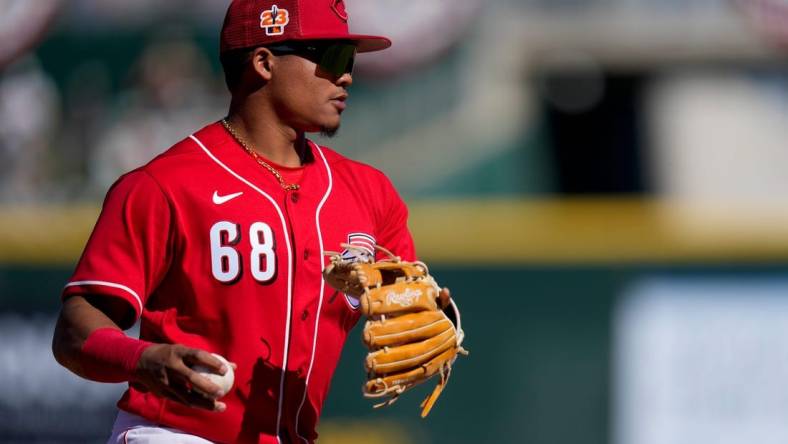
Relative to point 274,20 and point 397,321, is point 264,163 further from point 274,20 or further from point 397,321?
point 397,321

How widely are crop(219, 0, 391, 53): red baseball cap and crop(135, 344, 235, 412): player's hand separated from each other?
2.60 feet

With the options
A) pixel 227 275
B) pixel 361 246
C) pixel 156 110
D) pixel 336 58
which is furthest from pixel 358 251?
pixel 156 110

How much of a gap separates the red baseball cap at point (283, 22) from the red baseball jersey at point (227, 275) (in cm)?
25

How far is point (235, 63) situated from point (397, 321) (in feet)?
2.30

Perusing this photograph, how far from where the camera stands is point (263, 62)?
9.80 ft

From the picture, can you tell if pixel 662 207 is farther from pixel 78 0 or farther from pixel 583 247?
pixel 78 0

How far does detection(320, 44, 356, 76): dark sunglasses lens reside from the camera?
9.73 ft

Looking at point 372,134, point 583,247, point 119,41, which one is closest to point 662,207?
point 583,247

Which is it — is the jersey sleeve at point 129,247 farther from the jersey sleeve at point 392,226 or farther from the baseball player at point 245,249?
the jersey sleeve at point 392,226

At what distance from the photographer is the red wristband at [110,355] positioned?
254 centimetres

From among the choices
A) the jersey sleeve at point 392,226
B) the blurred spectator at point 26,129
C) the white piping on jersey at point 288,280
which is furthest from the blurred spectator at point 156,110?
the white piping on jersey at point 288,280

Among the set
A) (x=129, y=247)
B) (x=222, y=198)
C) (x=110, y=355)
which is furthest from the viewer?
(x=222, y=198)

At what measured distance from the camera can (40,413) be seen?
24.3 feet

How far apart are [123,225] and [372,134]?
8209 mm
